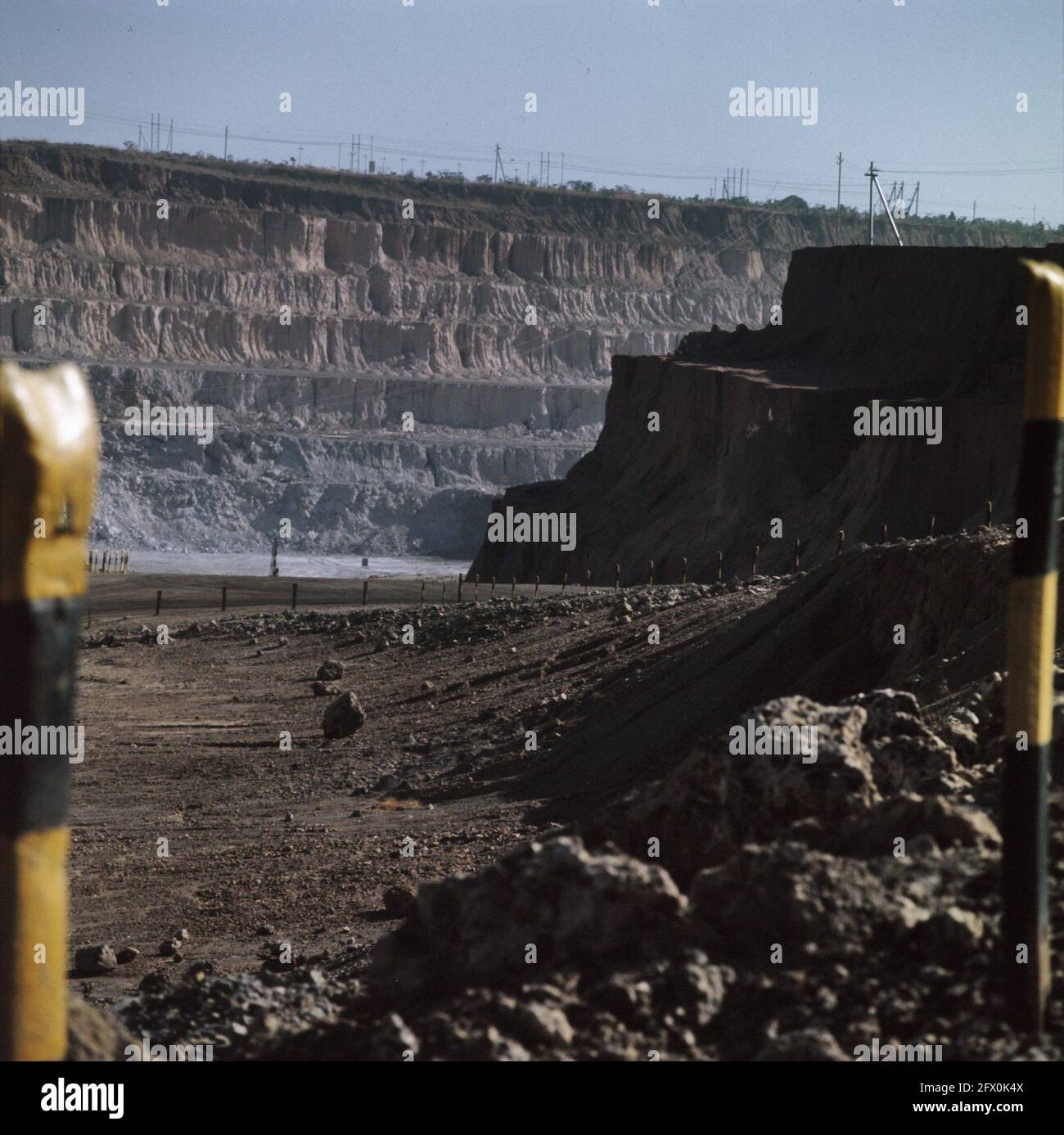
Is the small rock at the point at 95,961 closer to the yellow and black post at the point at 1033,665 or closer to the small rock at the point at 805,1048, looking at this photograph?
the small rock at the point at 805,1048

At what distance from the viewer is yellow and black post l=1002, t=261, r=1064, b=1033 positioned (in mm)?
4898

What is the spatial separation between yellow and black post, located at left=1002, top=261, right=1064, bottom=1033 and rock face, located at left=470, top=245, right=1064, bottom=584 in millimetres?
22078

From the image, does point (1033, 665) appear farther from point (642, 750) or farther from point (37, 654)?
point (642, 750)

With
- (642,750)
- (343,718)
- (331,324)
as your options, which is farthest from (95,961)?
(331,324)

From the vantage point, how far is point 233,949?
11469mm

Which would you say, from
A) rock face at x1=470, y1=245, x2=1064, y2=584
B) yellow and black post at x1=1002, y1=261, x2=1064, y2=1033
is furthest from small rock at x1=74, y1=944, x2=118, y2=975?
rock face at x1=470, y1=245, x2=1064, y2=584

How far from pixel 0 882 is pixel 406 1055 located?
5.14ft

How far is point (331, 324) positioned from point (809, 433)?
6396 cm

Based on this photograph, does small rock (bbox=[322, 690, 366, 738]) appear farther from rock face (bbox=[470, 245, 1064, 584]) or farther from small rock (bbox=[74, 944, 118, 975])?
rock face (bbox=[470, 245, 1064, 584])

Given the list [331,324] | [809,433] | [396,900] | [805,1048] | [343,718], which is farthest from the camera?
[331,324]

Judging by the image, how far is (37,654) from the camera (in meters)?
4.00

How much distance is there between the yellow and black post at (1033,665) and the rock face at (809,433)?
22078 mm

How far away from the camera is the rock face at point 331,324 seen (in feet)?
282
